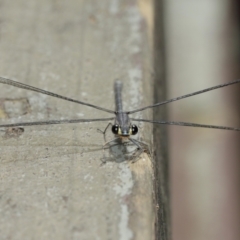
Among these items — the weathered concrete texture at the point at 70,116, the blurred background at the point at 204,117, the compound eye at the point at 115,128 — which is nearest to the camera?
the weathered concrete texture at the point at 70,116

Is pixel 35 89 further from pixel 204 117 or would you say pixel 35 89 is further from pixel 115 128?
pixel 204 117

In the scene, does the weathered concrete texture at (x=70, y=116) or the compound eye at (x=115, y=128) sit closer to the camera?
the weathered concrete texture at (x=70, y=116)

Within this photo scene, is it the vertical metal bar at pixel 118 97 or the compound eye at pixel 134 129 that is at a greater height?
the vertical metal bar at pixel 118 97

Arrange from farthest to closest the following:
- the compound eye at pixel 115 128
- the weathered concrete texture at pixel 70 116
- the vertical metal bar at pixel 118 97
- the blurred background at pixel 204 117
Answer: the blurred background at pixel 204 117 < the vertical metal bar at pixel 118 97 < the compound eye at pixel 115 128 < the weathered concrete texture at pixel 70 116

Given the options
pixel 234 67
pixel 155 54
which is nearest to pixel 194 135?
pixel 234 67

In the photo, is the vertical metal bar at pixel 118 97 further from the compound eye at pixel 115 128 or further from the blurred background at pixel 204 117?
the blurred background at pixel 204 117

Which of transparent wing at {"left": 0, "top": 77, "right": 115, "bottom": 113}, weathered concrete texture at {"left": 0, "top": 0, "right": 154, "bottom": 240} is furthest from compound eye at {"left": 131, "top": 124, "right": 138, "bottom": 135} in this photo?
transparent wing at {"left": 0, "top": 77, "right": 115, "bottom": 113}

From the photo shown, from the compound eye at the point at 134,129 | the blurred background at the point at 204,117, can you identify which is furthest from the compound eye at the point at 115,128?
the blurred background at the point at 204,117
